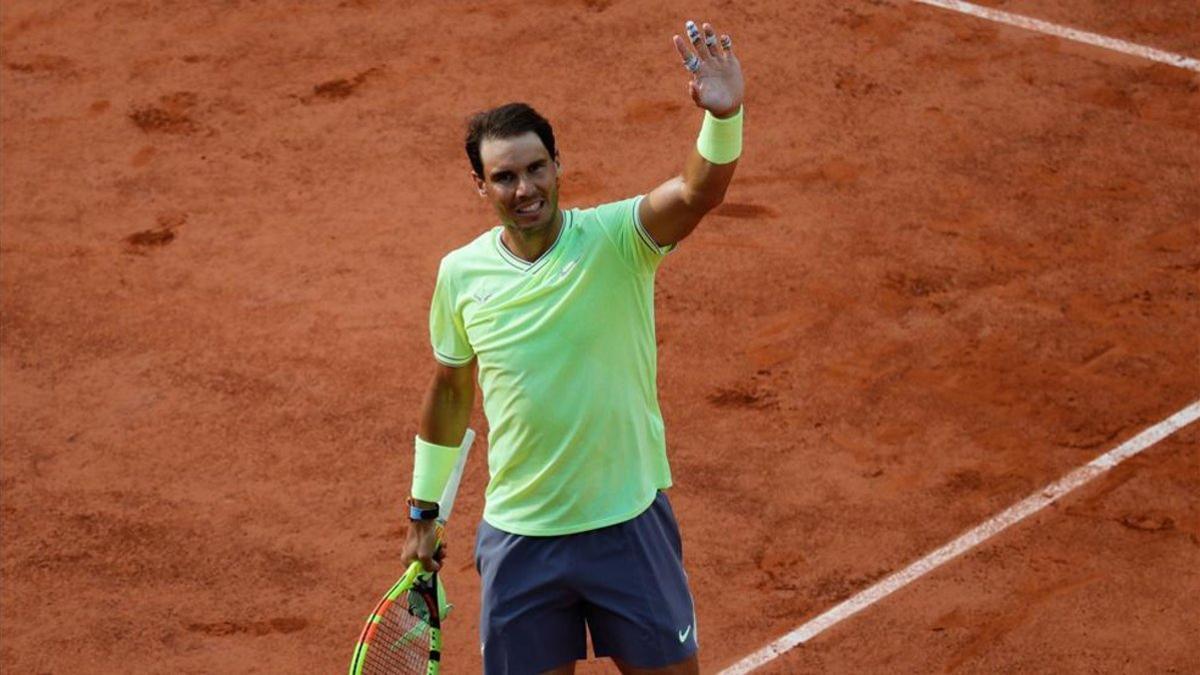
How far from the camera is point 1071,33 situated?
12.0 metres

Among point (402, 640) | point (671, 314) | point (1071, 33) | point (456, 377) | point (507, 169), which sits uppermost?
point (507, 169)

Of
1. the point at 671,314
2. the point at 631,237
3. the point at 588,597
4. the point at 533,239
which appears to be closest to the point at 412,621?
the point at 588,597

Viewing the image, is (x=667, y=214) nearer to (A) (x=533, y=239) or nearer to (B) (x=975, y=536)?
(A) (x=533, y=239)

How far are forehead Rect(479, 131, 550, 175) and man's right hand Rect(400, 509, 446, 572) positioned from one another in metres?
1.22

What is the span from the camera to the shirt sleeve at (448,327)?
5.76 m

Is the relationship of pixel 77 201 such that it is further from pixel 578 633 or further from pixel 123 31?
pixel 578 633

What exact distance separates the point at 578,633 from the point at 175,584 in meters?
3.13

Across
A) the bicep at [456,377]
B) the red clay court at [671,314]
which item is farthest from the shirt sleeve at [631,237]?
the bicep at [456,377]

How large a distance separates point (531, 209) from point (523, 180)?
0.29 feet

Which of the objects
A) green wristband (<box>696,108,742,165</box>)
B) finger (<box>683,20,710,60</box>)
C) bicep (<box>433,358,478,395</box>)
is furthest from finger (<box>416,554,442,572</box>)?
finger (<box>683,20,710,60</box>)

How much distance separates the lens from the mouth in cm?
552

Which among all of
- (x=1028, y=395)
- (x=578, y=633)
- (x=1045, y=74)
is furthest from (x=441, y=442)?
(x=1045, y=74)

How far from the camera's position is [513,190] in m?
5.53

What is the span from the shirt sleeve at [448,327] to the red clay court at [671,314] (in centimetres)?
54
